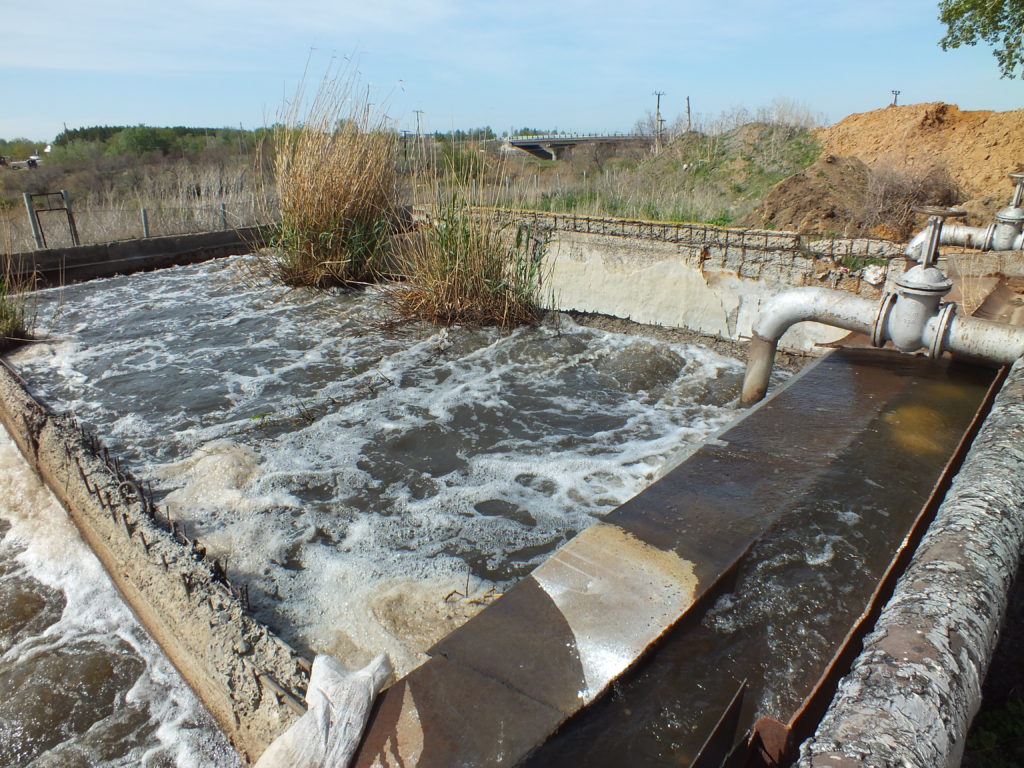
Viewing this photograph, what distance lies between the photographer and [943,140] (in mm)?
9500

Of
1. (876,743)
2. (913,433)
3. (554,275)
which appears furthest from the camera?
(554,275)

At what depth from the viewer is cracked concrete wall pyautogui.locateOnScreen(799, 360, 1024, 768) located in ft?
2.46

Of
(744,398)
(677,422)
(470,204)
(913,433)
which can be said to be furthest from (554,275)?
(913,433)

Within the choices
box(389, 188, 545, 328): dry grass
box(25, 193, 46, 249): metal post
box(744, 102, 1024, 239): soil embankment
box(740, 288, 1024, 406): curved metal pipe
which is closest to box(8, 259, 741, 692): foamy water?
box(389, 188, 545, 328): dry grass

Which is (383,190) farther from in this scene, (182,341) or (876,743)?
(876,743)

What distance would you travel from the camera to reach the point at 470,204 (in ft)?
17.6

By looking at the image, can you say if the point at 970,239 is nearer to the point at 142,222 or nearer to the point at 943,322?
the point at 943,322

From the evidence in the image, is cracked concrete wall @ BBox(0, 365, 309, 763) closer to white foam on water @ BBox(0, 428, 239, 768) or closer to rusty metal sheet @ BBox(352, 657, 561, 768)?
white foam on water @ BBox(0, 428, 239, 768)

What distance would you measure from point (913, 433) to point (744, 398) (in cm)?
104

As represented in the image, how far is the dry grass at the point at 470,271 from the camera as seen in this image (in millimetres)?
5309

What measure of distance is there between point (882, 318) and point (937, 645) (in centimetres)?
180

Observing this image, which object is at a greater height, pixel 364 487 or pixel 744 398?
pixel 744 398

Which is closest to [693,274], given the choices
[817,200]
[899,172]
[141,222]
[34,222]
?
[817,200]

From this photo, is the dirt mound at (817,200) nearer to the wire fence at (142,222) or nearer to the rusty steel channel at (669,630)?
the rusty steel channel at (669,630)
